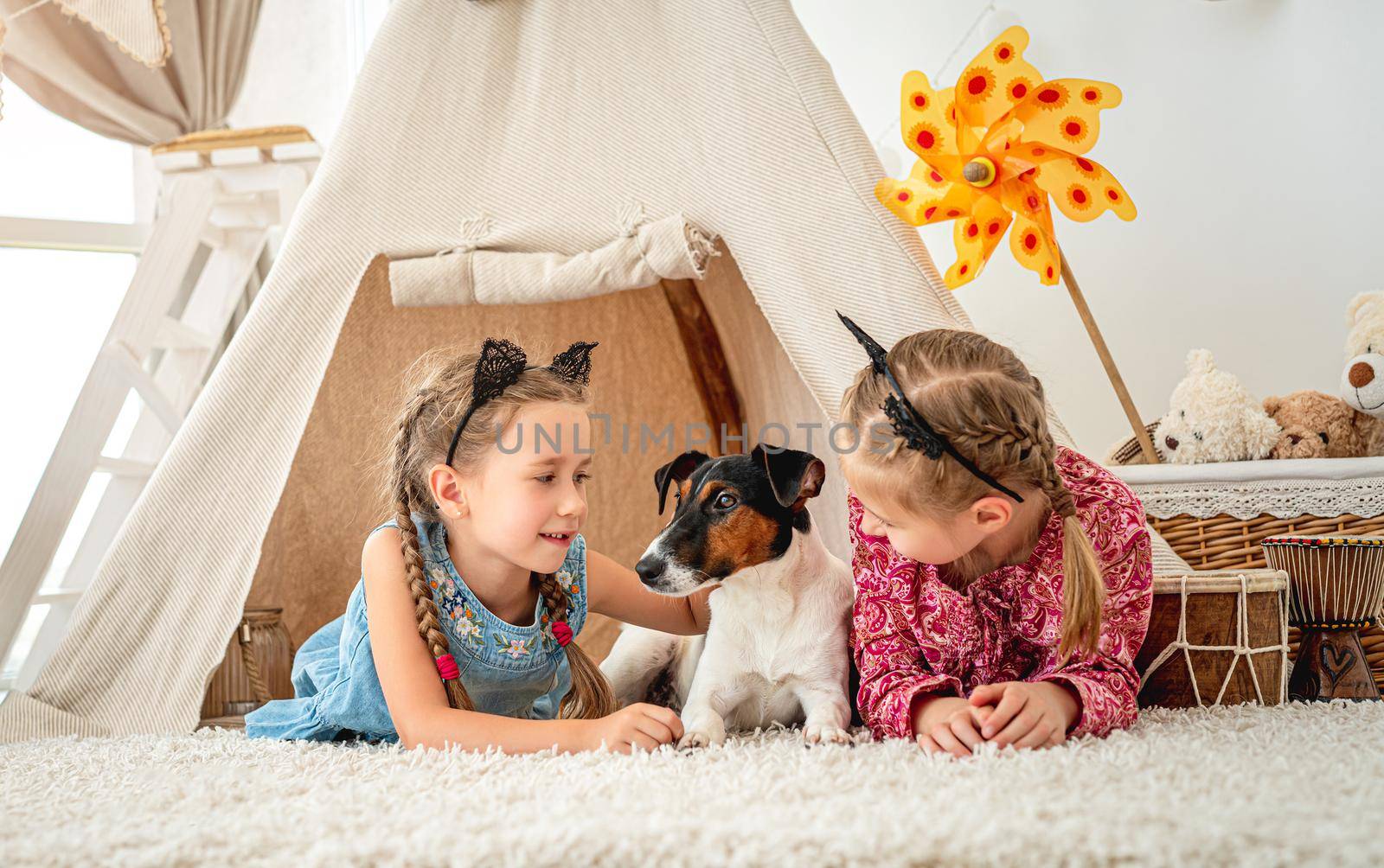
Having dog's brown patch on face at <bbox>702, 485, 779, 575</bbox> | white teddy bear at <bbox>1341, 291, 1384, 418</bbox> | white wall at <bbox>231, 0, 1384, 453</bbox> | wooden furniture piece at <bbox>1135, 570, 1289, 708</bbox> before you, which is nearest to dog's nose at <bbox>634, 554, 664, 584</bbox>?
dog's brown patch on face at <bbox>702, 485, 779, 575</bbox>

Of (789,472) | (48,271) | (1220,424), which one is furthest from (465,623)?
(48,271)

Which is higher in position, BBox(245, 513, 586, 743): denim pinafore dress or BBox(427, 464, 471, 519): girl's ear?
BBox(427, 464, 471, 519): girl's ear

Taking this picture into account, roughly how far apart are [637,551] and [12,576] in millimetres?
1317

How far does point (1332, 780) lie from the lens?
0.97 metres

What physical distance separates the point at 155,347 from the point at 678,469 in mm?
1806

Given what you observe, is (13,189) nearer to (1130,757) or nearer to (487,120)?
(487,120)

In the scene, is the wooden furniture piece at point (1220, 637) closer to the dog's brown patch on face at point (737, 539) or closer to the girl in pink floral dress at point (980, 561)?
the girl in pink floral dress at point (980, 561)

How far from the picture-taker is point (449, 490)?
1.52 meters

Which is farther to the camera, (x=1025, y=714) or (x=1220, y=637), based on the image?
(x=1220, y=637)

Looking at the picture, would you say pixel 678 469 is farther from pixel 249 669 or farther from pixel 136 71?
pixel 136 71

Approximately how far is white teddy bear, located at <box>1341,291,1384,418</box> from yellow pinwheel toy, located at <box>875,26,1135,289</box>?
0.55 metres

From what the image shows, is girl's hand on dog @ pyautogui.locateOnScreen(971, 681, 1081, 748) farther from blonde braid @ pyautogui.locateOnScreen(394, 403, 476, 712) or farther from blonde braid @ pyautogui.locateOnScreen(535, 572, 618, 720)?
blonde braid @ pyautogui.locateOnScreen(394, 403, 476, 712)

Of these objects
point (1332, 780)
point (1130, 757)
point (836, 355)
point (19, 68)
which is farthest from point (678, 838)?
point (19, 68)

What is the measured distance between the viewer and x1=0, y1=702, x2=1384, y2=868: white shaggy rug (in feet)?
2.68
